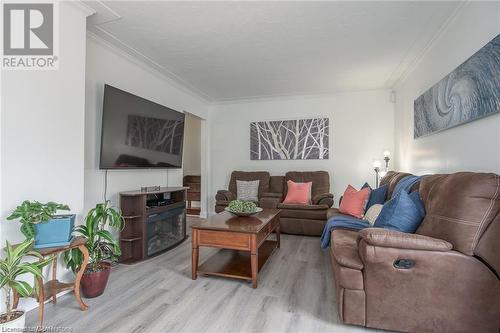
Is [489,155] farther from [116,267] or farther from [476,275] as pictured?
[116,267]

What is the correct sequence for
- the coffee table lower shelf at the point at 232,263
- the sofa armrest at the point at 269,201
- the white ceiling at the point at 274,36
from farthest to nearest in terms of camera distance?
1. the sofa armrest at the point at 269,201
2. the coffee table lower shelf at the point at 232,263
3. the white ceiling at the point at 274,36

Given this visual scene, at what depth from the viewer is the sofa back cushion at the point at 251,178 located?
4.81 metres

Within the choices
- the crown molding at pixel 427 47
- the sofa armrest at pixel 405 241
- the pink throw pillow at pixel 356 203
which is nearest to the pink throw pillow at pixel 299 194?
the pink throw pillow at pixel 356 203

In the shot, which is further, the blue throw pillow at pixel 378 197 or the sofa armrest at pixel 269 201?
the sofa armrest at pixel 269 201

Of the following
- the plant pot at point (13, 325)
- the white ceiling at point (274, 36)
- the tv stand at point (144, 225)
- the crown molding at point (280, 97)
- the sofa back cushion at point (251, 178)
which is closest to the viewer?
the plant pot at point (13, 325)

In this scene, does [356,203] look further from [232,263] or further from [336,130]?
[336,130]

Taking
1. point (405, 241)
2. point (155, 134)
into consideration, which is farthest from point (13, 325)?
point (155, 134)


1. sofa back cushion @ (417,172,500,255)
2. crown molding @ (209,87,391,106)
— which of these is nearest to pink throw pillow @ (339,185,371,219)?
sofa back cushion @ (417,172,500,255)

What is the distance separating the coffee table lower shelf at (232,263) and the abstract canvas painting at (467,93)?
2.30 m

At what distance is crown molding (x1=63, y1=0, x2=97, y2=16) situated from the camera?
211cm

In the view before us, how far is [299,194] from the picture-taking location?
4270 millimetres

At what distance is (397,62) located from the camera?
11.1 feet

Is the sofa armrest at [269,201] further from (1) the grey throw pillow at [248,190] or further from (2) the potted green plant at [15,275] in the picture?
(2) the potted green plant at [15,275]

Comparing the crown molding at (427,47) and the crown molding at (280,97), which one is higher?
the crown molding at (280,97)
